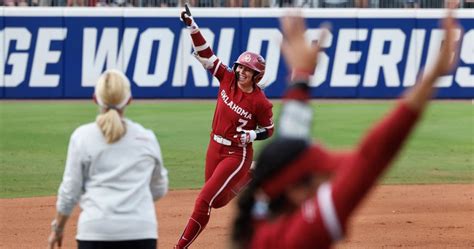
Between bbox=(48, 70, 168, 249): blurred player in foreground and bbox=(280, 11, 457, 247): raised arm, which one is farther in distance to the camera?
bbox=(48, 70, 168, 249): blurred player in foreground

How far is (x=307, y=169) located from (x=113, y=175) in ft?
7.84

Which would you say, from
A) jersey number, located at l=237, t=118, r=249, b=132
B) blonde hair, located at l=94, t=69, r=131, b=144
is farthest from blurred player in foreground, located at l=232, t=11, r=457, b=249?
jersey number, located at l=237, t=118, r=249, b=132

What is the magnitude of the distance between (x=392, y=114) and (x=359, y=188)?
24cm

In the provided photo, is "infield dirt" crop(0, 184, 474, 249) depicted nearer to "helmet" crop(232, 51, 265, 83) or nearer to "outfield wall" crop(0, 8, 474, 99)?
"helmet" crop(232, 51, 265, 83)

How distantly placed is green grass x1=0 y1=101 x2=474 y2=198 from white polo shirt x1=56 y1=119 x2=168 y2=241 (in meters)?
8.87

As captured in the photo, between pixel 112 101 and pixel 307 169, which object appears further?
pixel 112 101

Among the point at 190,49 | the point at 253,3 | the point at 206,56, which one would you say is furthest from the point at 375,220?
the point at 253,3

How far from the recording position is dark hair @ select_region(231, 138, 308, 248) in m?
3.22

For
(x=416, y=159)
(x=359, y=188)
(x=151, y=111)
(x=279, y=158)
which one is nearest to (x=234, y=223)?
(x=279, y=158)

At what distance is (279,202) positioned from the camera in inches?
130

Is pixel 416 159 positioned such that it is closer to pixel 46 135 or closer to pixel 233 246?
pixel 46 135

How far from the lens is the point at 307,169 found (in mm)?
3205

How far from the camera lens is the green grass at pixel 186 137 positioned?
15.9m

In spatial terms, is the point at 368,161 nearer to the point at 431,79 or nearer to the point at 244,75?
the point at 431,79
